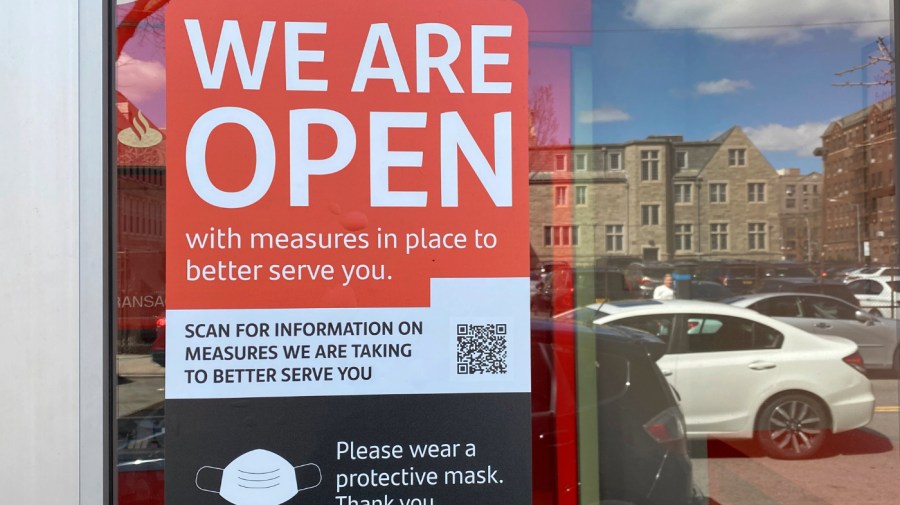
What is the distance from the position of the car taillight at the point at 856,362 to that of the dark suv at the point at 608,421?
18.4 inches

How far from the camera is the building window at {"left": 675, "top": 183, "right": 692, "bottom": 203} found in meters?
1.97

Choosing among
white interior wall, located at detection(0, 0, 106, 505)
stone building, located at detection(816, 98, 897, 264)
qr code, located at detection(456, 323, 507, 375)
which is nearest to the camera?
white interior wall, located at detection(0, 0, 106, 505)

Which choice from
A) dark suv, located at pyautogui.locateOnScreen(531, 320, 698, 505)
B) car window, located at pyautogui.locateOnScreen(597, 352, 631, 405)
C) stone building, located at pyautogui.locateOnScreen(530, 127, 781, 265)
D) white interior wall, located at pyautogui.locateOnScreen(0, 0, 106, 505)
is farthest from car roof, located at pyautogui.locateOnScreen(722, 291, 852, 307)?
white interior wall, located at pyautogui.locateOnScreen(0, 0, 106, 505)

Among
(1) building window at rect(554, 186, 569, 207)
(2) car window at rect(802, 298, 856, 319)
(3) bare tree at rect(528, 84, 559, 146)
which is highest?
(3) bare tree at rect(528, 84, 559, 146)

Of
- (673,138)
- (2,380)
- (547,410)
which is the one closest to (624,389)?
(547,410)

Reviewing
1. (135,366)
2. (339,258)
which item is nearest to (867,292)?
(339,258)

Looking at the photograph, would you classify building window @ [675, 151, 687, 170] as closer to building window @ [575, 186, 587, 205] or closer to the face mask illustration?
building window @ [575, 186, 587, 205]

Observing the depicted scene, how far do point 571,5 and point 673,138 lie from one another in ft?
1.52

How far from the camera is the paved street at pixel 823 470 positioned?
197 cm

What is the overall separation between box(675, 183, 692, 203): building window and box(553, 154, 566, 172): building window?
314mm

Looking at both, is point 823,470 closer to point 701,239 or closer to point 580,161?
point 701,239

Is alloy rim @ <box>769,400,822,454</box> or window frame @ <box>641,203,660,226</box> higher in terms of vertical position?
window frame @ <box>641,203,660,226</box>

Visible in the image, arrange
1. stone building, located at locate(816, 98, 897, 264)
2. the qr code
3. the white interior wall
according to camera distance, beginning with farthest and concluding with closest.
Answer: stone building, located at locate(816, 98, 897, 264) < the qr code < the white interior wall

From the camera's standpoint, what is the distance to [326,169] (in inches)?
73.6
